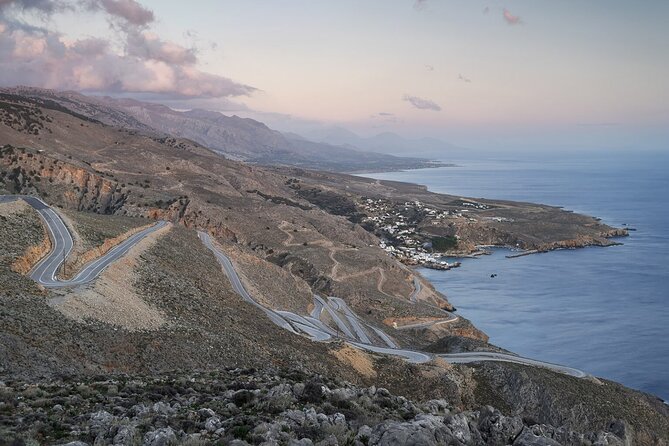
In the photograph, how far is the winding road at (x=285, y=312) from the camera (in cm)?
3044

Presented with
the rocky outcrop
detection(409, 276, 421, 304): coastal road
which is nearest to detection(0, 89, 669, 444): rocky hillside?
the rocky outcrop

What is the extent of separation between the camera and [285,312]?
144 feet

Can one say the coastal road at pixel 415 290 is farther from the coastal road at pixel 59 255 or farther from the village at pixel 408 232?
the coastal road at pixel 59 255

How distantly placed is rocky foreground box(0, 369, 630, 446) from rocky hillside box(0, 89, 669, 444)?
181mm

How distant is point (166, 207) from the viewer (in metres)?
72.2

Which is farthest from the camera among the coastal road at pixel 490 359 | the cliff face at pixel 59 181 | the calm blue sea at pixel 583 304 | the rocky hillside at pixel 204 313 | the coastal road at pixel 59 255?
the cliff face at pixel 59 181

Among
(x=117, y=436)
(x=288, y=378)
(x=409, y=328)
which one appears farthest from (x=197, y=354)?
(x=409, y=328)

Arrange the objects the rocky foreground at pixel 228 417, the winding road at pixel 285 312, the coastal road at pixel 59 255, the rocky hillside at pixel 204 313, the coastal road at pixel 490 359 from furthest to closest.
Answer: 1. the coastal road at pixel 490 359
2. the winding road at pixel 285 312
3. the coastal road at pixel 59 255
4. the rocky hillside at pixel 204 313
5. the rocky foreground at pixel 228 417

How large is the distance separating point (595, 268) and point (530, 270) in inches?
475

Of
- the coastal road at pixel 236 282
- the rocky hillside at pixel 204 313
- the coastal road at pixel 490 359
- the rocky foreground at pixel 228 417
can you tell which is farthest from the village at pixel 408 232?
the rocky foreground at pixel 228 417

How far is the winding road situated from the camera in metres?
30.4

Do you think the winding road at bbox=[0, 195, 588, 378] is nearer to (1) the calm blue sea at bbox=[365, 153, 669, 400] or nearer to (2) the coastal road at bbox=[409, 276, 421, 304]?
(2) the coastal road at bbox=[409, 276, 421, 304]

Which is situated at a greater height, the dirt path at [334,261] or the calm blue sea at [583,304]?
the dirt path at [334,261]

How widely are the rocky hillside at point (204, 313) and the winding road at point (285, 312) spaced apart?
1.32 metres
